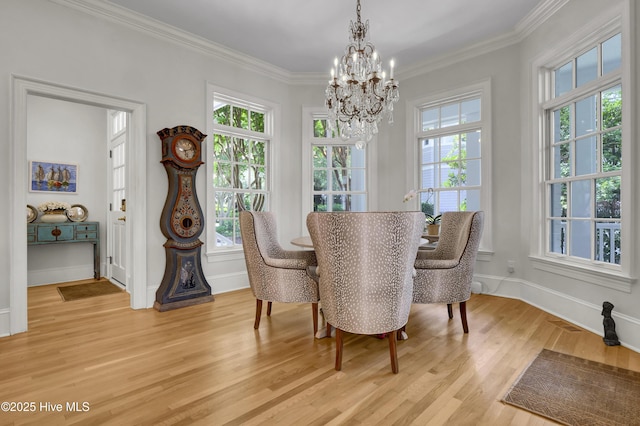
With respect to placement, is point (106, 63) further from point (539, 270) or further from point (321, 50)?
point (539, 270)

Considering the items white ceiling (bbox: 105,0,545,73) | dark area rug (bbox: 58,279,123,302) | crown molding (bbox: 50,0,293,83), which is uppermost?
white ceiling (bbox: 105,0,545,73)

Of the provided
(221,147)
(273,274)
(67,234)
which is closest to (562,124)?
(273,274)

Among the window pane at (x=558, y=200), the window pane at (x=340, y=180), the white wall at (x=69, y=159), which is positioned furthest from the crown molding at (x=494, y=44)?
the white wall at (x=69, y=159)

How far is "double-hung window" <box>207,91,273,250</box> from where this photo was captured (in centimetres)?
415

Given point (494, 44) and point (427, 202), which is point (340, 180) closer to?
point (427, 202)

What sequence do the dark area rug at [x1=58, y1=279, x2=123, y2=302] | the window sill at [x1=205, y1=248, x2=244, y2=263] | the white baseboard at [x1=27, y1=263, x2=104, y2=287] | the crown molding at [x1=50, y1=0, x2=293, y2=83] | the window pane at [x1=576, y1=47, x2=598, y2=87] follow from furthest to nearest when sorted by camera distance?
the white baseboard at [x1=27, y1=263, x2=104, y2=287] < the window sill at [x1=205, y1=248, x2=244, y2=263] < the dark area rug at [x1=58, y1=279, x2=123, y2=302] < the crown molding at [x1=50, y1=0, x2=293, y2=83] < the window pane at [x1=576, y1=47, x2=598, y2=87]

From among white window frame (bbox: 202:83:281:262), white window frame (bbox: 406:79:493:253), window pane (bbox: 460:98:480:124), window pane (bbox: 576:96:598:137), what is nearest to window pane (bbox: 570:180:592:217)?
window pane (bbox: 576:96:598:137)

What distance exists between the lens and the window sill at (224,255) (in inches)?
157

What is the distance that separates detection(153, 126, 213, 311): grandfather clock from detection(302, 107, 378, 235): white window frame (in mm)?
1562

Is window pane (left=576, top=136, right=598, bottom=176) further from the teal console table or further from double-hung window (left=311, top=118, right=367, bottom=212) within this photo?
the teal console table

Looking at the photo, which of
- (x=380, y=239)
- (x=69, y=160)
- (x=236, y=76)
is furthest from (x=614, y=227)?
(x=69, y=160)

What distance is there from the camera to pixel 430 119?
14.7 ft

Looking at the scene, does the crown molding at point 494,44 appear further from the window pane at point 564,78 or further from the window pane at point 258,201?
the window pane at point 258,201

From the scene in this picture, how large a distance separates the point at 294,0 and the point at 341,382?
10.5 ft
